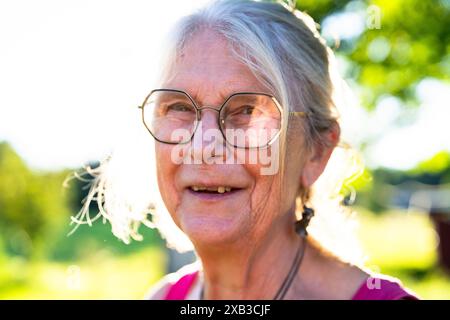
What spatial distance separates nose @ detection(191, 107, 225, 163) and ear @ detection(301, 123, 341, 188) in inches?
16.4

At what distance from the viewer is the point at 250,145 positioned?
7.08 feet

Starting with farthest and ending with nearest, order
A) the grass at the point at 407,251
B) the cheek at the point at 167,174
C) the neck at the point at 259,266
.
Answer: the grass at the point at 407,251, the neck at the point at 259,266, the cheek at the point at 167,174

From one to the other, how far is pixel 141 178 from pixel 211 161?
2.04ft

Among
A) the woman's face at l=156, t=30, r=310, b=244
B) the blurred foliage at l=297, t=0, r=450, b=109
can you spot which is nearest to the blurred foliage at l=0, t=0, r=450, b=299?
the blurred foliage at l=297, t=0, r=450, b=109

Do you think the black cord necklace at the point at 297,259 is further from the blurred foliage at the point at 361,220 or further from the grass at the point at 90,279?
the grass at the point at 90,279

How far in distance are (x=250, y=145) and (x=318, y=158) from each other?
1.25ft

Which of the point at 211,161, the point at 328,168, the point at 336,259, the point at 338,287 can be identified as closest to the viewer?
the point at 211,161

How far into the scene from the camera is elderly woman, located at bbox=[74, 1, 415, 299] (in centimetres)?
217

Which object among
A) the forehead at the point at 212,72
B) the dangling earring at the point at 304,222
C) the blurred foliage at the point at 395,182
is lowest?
the blurred foliage at the point at 395,182

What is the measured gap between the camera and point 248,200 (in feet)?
7.18

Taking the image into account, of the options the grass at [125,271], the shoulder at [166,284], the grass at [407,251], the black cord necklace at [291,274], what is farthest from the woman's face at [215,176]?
the grass at [125,271]

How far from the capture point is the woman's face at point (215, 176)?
85.1 inches
